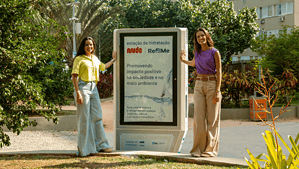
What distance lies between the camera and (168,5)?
2683cm

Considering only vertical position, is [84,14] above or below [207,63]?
above

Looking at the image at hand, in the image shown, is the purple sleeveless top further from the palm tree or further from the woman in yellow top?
the palm tree

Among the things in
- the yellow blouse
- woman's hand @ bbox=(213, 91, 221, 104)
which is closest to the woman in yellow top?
the yellow blouse

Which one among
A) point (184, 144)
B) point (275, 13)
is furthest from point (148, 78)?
point (275, 13)

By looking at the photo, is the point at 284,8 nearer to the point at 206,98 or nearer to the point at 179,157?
the point at 206,98

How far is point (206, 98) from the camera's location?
4.80 metres

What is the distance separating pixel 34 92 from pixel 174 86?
2163mm

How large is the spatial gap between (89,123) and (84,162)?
1.95 ft

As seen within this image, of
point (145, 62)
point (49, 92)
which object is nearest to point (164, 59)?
point (145, 62)

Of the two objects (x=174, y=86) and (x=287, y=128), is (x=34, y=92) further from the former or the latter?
(x=287, y=128)

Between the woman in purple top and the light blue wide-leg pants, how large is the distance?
1.42 meters

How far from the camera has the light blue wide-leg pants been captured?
4.88 meters

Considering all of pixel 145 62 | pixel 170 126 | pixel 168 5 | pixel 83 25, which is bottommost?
pixel 170 126

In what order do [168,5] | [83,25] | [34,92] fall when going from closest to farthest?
[34,92] < [83,25] < [168,5]
